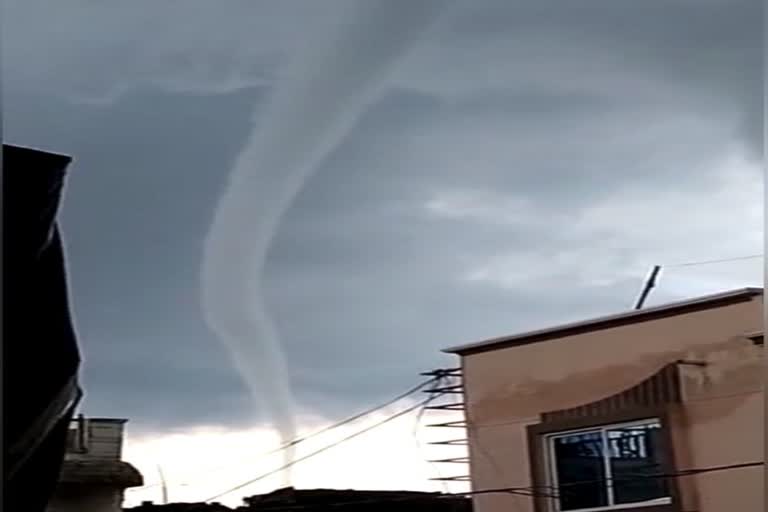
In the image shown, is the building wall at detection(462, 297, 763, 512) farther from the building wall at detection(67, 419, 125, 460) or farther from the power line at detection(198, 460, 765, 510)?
the building wall at detection(67, 419, 125, 460)

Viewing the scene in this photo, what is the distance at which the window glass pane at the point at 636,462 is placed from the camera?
4699 mm

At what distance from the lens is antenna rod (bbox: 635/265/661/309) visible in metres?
4.18

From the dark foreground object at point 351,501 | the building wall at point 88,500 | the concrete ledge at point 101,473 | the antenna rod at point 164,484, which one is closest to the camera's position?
the building wall at point 88,500

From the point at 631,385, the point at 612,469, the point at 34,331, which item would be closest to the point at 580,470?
the point at 612,469

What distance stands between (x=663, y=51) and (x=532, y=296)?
1.89 meters

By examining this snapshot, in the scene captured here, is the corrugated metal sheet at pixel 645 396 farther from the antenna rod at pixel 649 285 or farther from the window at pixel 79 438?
the window at pixel 79 438

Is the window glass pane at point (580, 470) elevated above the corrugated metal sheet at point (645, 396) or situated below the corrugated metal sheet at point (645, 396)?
below

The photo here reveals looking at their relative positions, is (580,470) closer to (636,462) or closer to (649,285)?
(636,462)

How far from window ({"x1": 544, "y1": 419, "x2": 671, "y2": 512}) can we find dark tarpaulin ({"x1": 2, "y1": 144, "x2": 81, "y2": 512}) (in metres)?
3.80

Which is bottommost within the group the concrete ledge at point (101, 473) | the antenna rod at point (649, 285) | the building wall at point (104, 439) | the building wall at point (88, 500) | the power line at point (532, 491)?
the building wall at point (88, 500)

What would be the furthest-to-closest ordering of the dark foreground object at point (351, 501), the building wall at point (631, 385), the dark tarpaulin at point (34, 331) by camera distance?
the dark foreground object at point (351, 501) → the building wall at point (631, 385) → the dark tarpaulin at point (34, 331)

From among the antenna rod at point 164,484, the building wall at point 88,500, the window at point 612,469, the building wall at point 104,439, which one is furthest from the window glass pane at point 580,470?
the building wall at point 88,500

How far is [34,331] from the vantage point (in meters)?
1.02

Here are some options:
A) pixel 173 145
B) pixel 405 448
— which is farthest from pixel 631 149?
pixel 405 448
